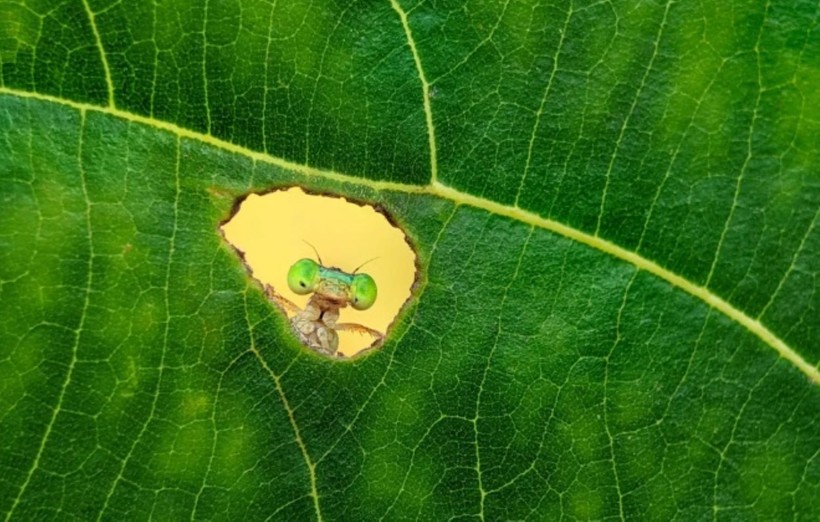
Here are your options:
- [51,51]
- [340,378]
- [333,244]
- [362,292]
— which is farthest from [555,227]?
[51,51]

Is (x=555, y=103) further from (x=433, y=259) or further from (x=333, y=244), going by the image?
(x=333, y=244)

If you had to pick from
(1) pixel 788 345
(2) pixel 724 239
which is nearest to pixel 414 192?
(2) pixel 724 239

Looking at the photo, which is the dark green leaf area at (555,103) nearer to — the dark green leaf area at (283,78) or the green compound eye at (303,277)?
the dark green leaf area at (283,78)

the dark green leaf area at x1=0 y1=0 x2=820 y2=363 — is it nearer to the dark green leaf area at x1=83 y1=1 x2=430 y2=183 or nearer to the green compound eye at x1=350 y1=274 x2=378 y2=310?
the dark green leaf area at x1=83 y1=1 x2=430 y2=183

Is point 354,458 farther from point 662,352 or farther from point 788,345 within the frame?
point 788,345

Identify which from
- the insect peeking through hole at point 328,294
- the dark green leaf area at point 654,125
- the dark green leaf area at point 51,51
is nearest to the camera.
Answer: the dark green leaf area at point 51,51

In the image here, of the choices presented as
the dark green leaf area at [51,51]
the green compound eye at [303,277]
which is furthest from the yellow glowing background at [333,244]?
the dark green leaf area at [51,51]
